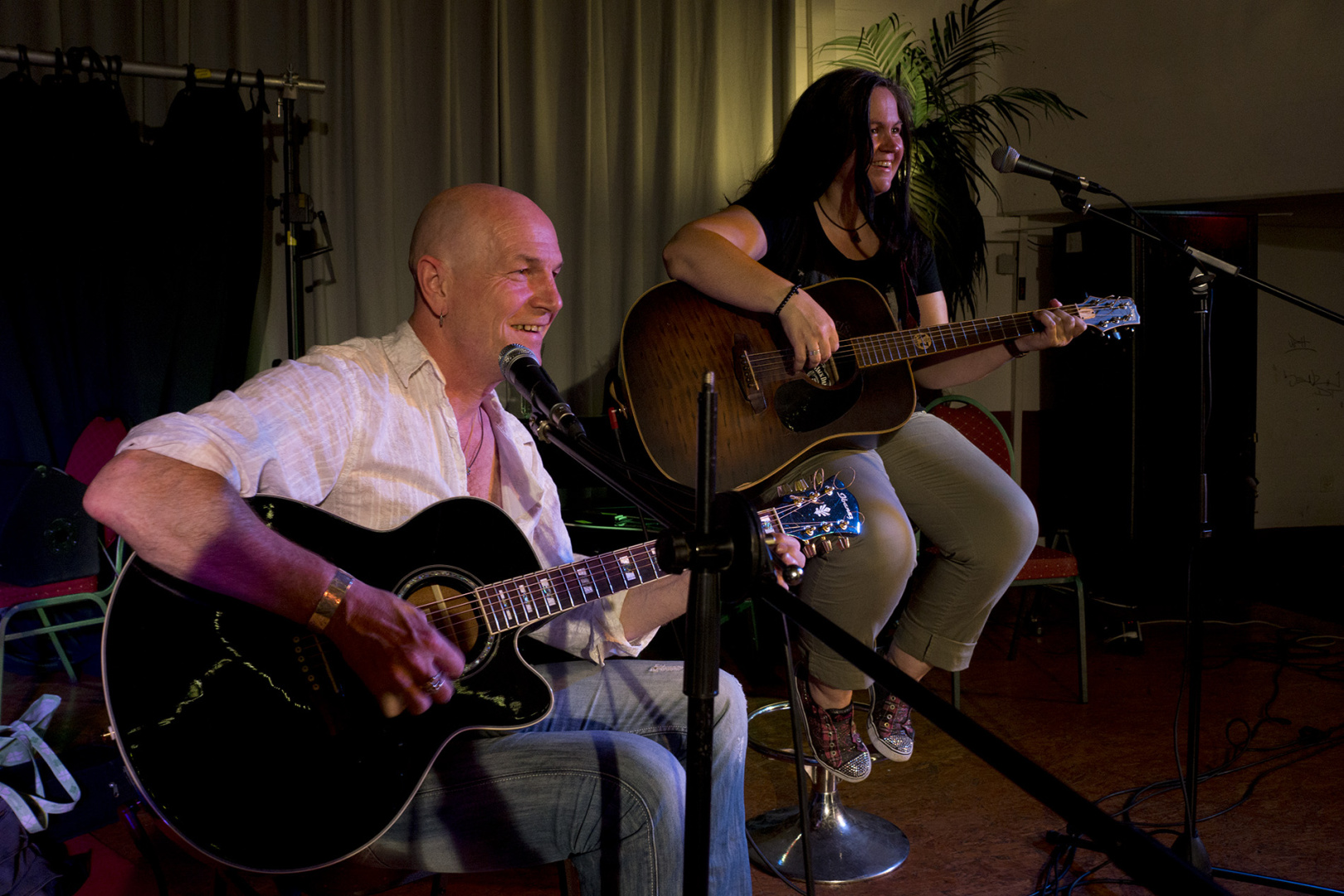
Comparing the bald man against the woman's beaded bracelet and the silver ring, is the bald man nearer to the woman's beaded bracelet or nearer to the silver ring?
the silver ring

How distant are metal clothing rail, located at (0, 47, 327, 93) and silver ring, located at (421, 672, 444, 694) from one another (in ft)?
12.0

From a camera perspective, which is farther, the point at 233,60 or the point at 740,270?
the point at 233,60

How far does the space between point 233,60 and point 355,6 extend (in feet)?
2.11

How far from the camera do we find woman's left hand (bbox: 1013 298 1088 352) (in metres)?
2.43

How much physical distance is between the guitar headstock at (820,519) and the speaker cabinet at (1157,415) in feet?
13.4

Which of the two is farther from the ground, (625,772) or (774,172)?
(774,172)

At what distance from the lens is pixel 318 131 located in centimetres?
458

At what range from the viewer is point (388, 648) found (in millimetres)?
1406

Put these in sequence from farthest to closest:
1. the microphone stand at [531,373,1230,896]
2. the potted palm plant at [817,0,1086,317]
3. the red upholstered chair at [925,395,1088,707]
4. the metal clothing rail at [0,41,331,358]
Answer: the potted palm plant at [817,0,1086,317]
the metal clothing rail at [0,41,331,358]
the red upholstered chair at [925,395,1088,707]
the microphone stand at [531,373,1230,896]

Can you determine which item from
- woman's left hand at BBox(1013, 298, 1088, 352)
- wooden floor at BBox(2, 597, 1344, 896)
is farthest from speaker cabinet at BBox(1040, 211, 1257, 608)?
woman's left hand at BBox(1013, 298, 1088, 352)

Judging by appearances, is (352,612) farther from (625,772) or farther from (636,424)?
(636,424)

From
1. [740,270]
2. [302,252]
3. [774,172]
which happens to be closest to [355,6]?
[302,252]

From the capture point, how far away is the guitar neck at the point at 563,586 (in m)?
1.57

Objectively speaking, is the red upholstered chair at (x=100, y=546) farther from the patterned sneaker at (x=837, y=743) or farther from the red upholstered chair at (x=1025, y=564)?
the red upholstered chair at (x=1025, y=564)
